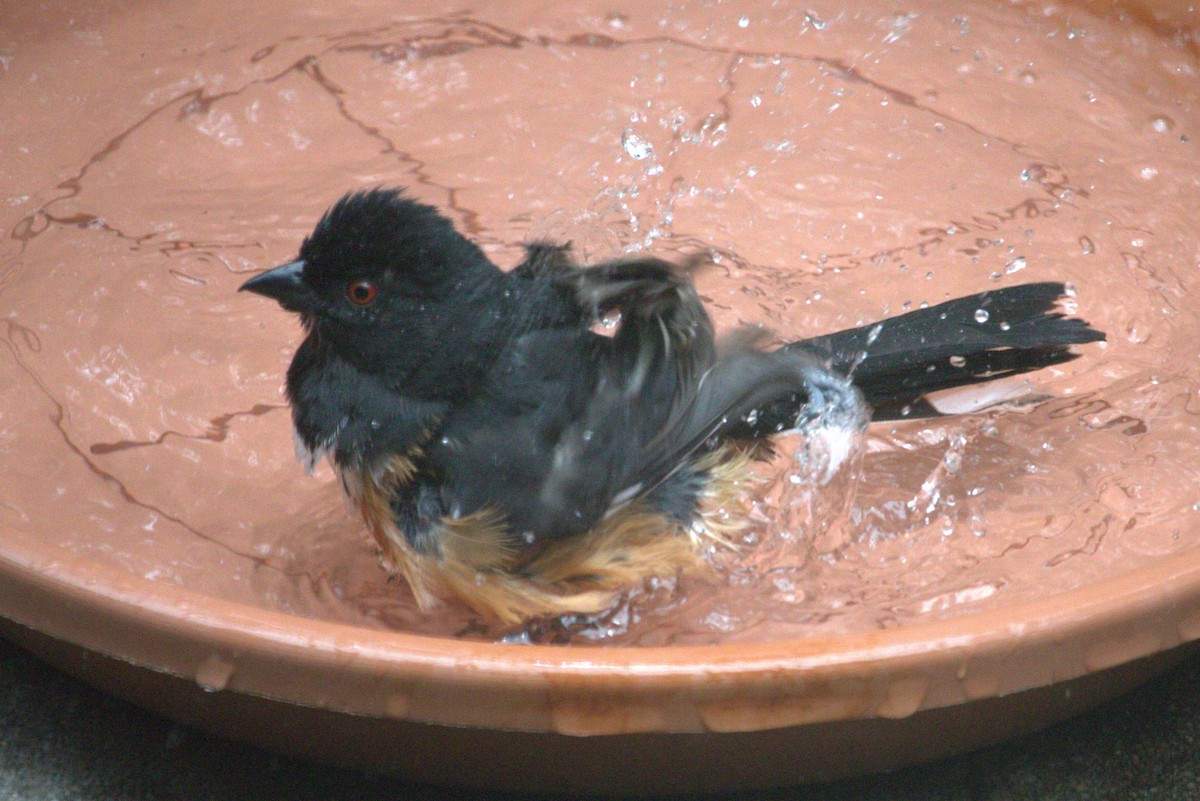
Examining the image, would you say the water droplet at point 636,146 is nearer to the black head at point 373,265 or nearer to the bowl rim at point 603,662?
the black head at point 373,265

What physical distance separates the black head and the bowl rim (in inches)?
30.5

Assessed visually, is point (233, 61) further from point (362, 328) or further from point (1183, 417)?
point (1183, 417)

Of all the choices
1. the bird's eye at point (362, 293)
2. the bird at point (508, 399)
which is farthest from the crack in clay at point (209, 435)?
the bird's eye at point (362, 293)

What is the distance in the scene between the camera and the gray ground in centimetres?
284

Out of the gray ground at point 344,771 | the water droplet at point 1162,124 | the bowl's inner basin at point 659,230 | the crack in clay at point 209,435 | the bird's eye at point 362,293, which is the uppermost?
the water droplet at point 1162,124

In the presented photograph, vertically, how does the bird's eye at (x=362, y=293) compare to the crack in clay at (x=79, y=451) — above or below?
above

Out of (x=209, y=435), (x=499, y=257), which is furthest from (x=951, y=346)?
(x=209, y=435)

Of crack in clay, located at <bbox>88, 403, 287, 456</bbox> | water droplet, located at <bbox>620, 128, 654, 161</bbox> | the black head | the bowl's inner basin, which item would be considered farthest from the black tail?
water droplet, located at <bbox>620, 128, 654, 161</bbox>

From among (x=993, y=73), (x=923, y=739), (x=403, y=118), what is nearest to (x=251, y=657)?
(x=923, y=739)

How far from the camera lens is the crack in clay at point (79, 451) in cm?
277

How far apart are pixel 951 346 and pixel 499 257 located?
1.49 meters

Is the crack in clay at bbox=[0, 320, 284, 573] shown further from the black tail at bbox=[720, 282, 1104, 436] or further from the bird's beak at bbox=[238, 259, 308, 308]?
the black tail at bbox=[720, 282, 1104, 436]

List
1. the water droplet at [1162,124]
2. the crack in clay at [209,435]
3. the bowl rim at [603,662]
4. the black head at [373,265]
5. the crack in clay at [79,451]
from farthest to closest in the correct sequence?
the water droplet at [1162,124] < the crack in clay at [209,435] < the crack in clay at [79,451] < the black head at [373,265] < the bowl rim at [603,662]

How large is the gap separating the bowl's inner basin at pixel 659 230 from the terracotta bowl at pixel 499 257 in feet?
0.04
